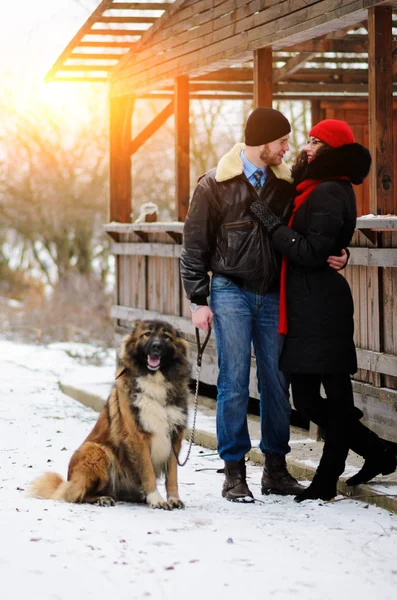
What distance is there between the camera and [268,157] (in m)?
5.68

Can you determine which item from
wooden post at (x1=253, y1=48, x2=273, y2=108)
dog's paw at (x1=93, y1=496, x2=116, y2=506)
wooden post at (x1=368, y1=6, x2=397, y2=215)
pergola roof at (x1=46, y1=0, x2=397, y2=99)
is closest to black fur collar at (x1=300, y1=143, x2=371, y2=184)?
wooden post at (x1=368, y1=6, x2=397, y2=215)

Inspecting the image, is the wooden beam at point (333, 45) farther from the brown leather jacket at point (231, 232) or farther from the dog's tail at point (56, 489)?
the dog's tail at point (56, 489)

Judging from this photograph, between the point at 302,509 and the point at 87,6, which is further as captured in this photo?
the point at 87,6

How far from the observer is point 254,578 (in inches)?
165

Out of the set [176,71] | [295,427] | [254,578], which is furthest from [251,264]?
[176,71]

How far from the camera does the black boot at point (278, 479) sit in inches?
231

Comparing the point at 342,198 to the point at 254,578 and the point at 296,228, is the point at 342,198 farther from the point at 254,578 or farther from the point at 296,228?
the point at 254,578

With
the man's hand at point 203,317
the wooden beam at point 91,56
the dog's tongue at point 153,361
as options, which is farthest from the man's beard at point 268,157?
the wooden beam at point 91,56

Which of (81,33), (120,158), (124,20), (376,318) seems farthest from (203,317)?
(120,158)

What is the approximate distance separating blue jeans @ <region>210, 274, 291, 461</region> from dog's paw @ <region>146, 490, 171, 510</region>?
1.45ft

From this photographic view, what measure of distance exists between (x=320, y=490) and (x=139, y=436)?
1068 mm

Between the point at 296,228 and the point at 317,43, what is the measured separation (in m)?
5.55

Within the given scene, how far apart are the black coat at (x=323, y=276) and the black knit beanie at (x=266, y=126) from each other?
1.02 feet

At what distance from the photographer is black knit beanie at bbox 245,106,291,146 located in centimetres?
559
